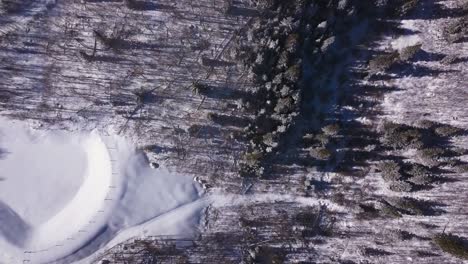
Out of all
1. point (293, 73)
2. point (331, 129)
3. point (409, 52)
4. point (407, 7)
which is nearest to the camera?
point (293, 73)

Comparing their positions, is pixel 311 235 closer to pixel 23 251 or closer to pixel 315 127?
pixel 315 127

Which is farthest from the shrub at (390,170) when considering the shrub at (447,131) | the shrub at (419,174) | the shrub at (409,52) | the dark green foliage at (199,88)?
the dark green foliage at (199,88)

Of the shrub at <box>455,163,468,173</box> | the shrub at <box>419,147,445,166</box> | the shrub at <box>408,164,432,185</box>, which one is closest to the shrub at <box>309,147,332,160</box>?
the shrub at <box>408,164,432,185</box>

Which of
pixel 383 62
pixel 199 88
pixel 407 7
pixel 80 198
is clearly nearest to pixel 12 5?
pixel 199 88

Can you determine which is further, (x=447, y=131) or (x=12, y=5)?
(x=447, y=131)

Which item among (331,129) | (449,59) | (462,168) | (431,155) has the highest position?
(449,59)

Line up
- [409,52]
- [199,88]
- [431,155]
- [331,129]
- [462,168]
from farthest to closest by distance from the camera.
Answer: [462,168] < [431,155] < [331,129] < [199,88] < [409,52]

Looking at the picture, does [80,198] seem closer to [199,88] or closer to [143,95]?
[143,95]
